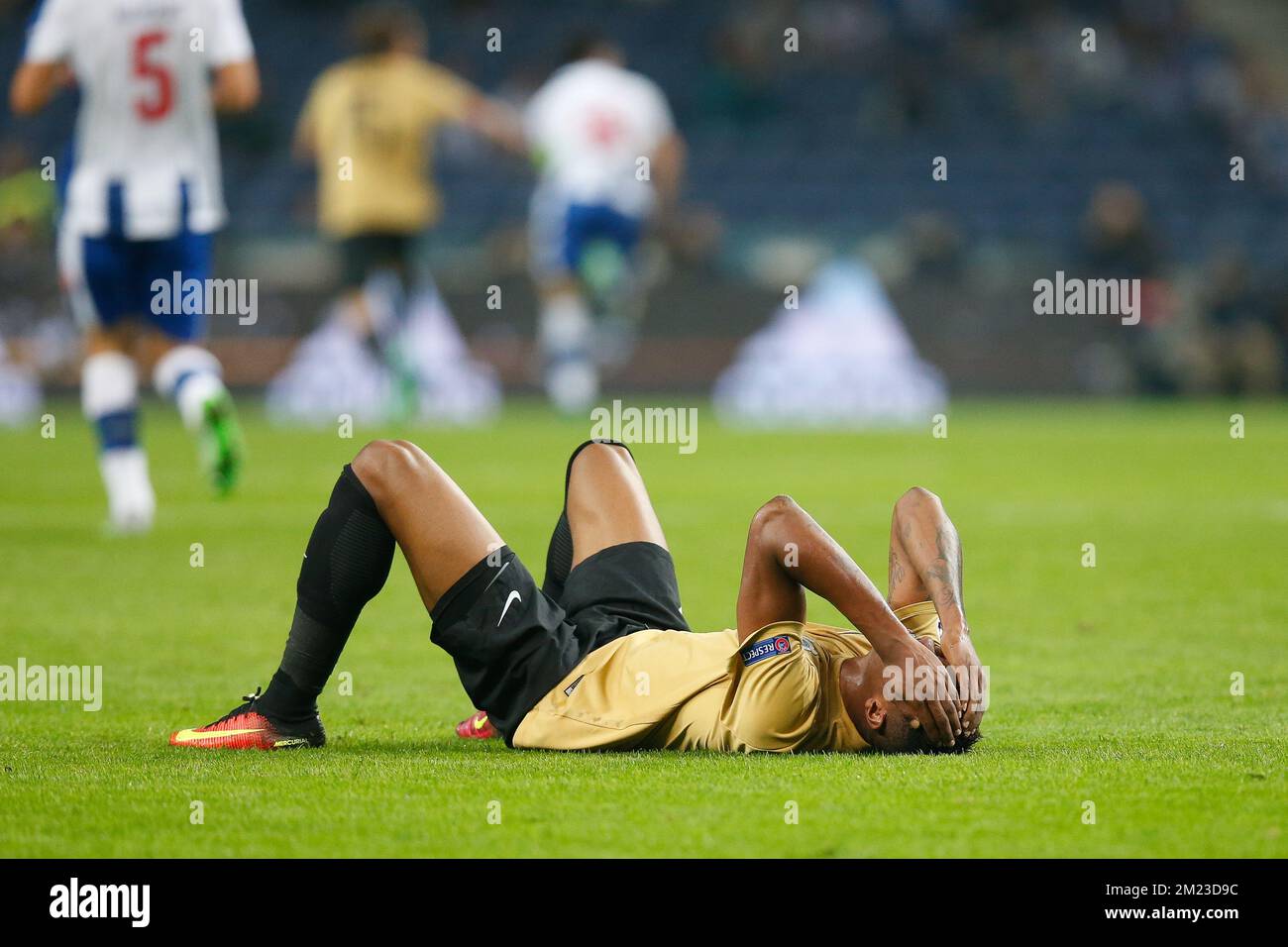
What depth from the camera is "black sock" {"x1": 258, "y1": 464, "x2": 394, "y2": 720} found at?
16.3 ft

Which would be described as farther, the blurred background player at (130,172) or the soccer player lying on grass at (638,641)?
the blurred background player at (130,172)

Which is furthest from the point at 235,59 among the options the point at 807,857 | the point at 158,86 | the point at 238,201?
the point at 238,201

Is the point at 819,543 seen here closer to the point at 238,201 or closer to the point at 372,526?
the point at 372,526

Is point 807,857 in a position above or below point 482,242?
below

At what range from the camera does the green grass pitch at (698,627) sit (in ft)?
13.3

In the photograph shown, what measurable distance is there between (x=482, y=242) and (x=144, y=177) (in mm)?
13135

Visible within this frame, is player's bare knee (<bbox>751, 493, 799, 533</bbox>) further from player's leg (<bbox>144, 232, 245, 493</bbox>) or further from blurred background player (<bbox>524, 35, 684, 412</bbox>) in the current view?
blurred background player (<bbox>524, 35, 684, 412</bbox>)

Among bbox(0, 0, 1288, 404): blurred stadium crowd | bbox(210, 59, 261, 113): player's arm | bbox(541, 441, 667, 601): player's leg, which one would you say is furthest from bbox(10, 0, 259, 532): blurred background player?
bbox(0, 0, 1288, 404): blurred stadium crowd

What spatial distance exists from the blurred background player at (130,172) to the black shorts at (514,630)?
520 centimetres

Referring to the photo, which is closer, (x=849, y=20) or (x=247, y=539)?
(x=247, y=539)

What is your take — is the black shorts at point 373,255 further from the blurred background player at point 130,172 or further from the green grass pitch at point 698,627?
the blurred background player at point 130,172

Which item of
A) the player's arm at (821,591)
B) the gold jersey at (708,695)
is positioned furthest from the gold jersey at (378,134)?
the player's arm at (821,591)

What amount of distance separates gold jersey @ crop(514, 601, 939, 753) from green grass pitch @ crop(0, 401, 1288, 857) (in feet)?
0.25
